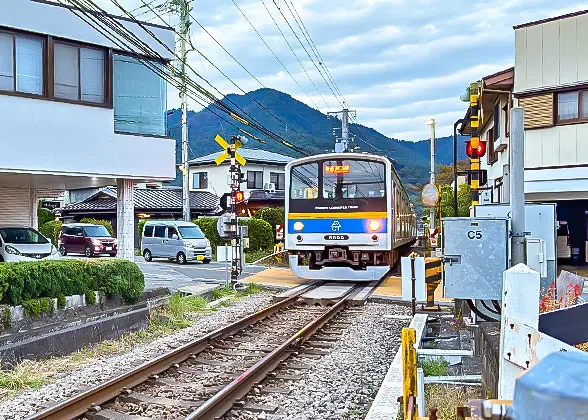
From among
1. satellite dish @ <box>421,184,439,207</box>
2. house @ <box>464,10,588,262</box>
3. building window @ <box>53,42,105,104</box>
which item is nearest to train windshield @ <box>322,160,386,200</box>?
satellite dish @ <box>421,184,439,207</box>

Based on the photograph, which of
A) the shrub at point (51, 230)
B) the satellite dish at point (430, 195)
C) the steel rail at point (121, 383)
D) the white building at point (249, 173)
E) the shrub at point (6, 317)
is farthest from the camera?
the white building at point (249, 173)

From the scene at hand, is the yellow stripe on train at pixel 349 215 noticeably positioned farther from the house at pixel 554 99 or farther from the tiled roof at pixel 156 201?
the tiled roof at pixel 156 201

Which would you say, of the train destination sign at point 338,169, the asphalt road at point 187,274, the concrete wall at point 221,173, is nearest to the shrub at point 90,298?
the asphalt road at point 187,274

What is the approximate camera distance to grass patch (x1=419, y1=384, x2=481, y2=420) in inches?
209

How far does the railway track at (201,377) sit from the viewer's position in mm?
6090

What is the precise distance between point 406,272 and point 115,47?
7.79 m

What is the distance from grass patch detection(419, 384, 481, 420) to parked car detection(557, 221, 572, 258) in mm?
13084

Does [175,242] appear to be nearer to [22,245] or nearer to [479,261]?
[22,245]

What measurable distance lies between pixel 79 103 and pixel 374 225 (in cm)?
761

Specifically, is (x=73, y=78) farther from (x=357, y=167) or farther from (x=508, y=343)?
(x=508, y=343)

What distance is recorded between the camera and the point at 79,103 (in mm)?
12945

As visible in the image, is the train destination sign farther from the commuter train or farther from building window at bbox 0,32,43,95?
building window at bbox 0,32,43,95

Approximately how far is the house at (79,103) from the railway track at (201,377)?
4902 mm

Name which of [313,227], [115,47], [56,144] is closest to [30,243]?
[56,144]
